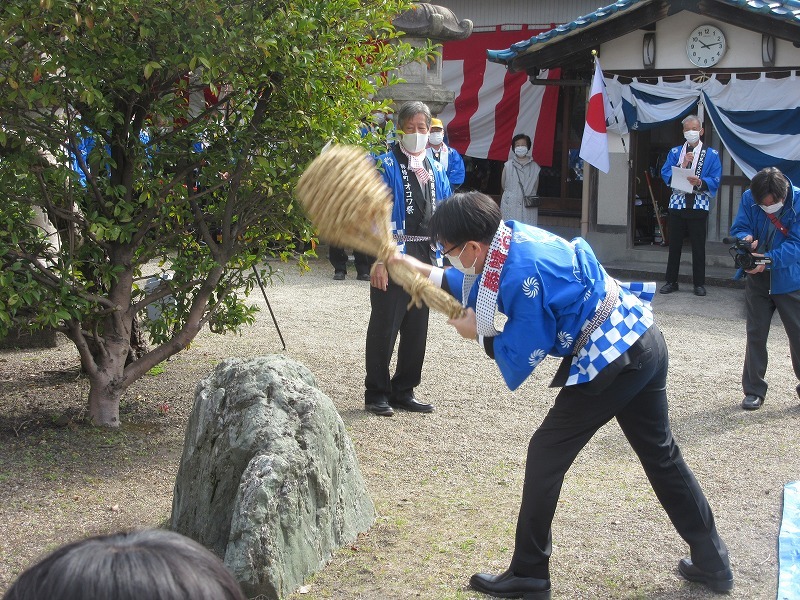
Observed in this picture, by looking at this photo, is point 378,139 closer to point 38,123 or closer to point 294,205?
point 294,205

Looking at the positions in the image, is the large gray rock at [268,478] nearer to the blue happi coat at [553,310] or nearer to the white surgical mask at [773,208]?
the blue happi coat at [553,310]

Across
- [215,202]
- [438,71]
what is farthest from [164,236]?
[438,71]

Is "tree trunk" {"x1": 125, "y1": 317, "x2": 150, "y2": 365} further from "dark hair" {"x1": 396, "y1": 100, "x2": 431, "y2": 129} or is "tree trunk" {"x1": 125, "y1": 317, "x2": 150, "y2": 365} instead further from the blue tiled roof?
the blue tiled roof

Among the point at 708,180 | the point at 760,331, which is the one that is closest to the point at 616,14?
the point at 708,180

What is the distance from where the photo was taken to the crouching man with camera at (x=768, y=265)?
253 inches

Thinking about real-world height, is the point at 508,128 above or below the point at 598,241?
above

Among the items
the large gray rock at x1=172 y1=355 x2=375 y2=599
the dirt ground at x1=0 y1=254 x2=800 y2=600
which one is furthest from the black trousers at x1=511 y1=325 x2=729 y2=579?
the large gray rock at x1=172 y1=355 x2=375 y2=599

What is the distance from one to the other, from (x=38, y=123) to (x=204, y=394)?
194cm

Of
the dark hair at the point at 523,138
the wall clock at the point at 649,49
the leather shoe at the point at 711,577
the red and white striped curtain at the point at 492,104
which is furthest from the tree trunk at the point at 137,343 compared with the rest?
the red and white striped curtain at the point at 492,104

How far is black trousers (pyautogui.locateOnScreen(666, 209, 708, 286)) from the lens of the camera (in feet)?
36.9

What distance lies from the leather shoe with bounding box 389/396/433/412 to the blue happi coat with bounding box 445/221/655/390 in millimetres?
3000

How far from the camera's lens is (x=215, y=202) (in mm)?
5941

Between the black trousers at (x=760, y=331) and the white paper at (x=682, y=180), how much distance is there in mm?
4778

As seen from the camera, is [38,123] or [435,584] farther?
[38,123]
